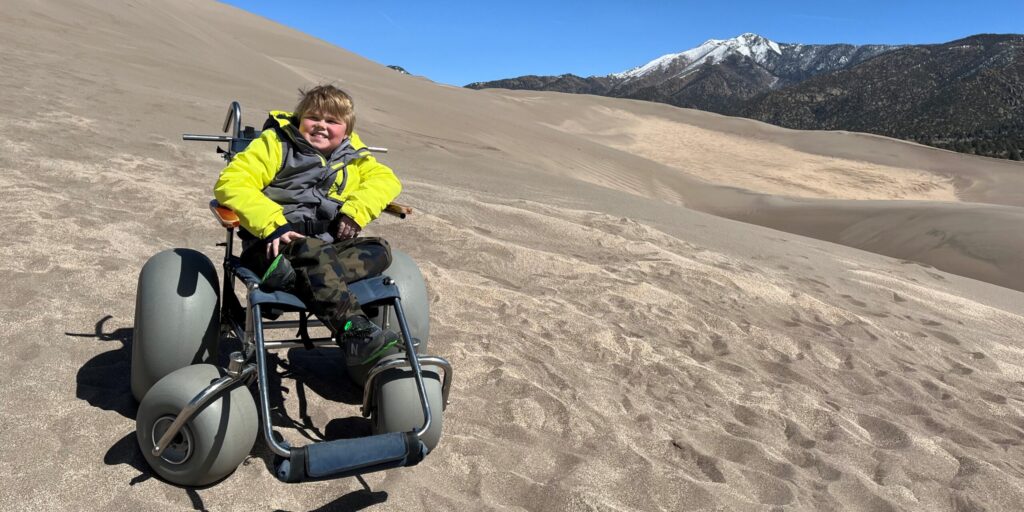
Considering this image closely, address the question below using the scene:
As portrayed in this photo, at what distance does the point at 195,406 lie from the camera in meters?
2.47

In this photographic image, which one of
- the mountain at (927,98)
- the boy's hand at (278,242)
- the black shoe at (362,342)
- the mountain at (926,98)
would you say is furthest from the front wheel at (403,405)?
the mountain at (926,98)

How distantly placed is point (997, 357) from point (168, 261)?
6.17 meters

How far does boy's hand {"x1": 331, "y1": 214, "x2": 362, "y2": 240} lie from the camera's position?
319 centimetres

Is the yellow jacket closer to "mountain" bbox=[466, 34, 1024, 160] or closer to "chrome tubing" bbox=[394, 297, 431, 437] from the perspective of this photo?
"chrome tubing" bbox=[394, 297, 431, 437]

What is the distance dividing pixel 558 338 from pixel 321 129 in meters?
2.23

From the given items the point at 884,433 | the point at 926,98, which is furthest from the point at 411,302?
the point at 926,98

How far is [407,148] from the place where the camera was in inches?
491

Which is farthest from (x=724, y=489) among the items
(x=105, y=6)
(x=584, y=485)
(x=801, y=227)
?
(x=105, y=6)

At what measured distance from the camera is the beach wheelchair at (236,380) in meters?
2.44

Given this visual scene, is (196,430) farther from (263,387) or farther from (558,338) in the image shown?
(558,338)

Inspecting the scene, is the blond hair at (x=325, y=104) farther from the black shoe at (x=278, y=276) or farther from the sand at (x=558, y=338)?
the sand at (x=558, y=338)

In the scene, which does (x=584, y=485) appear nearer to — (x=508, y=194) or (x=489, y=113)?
(x=508, y=194)

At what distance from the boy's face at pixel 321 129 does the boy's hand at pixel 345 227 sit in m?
0.38

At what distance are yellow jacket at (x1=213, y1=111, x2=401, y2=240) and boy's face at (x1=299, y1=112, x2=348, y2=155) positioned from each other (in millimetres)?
41
